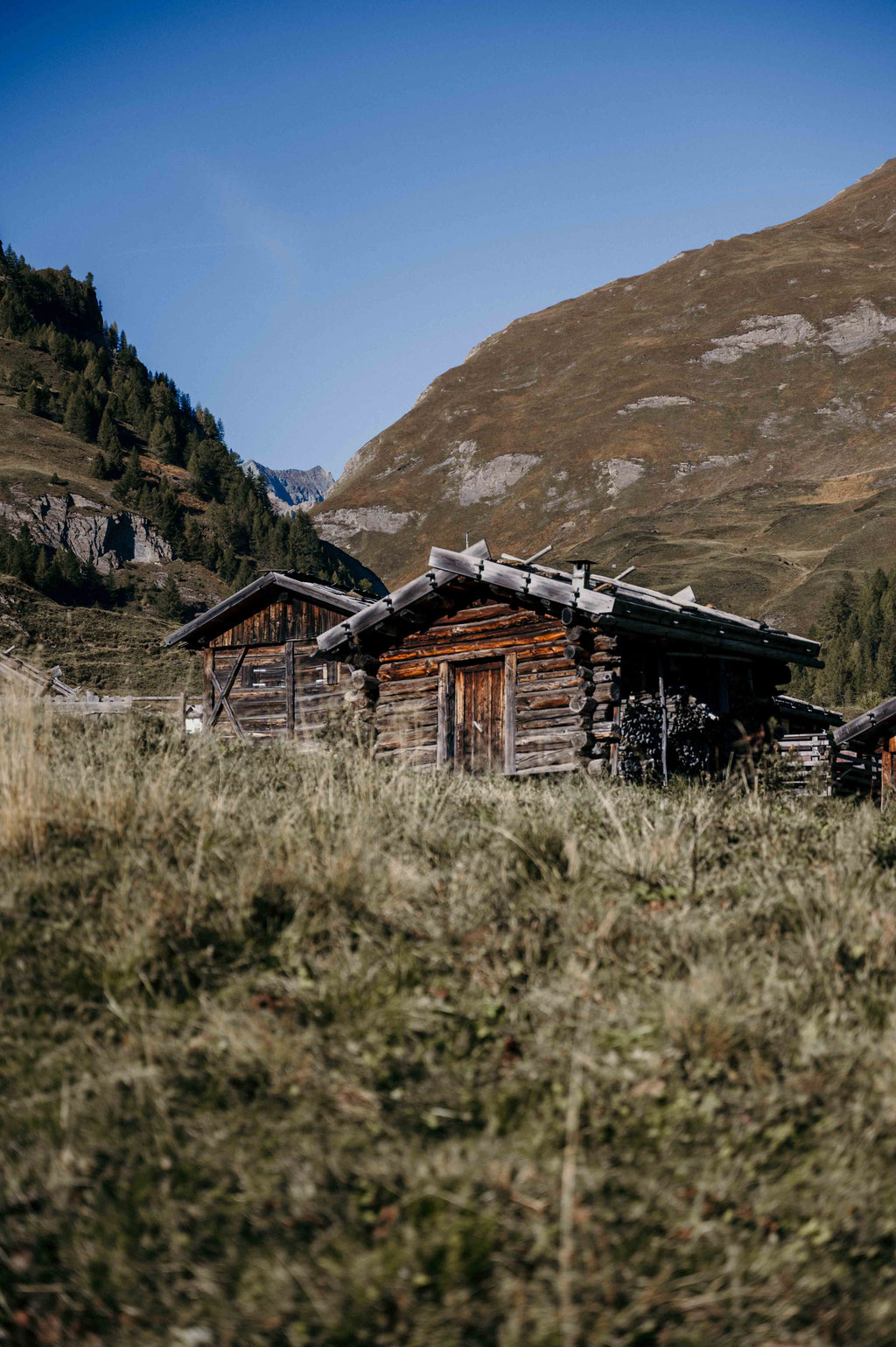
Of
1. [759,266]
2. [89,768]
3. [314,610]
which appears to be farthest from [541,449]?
[89,768]

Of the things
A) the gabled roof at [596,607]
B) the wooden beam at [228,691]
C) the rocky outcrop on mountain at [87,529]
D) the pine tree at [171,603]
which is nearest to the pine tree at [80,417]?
the rocky outcrop on mountain at [87,529]

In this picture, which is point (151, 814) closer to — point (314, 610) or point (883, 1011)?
point (883, 1011)

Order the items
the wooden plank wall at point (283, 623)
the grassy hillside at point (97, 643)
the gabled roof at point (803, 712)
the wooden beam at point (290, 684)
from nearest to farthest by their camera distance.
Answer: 1. the gabled roof at point (803, 712)
2. the wooden plank wall at point (283, 623)
3. the wooden beam at point (290, 684)
4. the grassy hillside at point (97, 643)

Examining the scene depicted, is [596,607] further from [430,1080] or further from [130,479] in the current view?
[130,479]

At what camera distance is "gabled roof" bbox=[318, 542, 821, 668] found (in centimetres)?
1355

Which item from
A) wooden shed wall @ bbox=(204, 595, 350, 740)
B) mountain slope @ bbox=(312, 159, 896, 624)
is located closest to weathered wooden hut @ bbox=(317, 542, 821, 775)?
wooden shed wall @ bbox=(204, 595, 350, 740)

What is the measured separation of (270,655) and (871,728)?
13559mm

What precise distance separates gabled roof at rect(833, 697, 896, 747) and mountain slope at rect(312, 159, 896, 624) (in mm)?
75164

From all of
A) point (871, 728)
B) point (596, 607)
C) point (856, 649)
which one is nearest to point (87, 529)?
point (856, 649)

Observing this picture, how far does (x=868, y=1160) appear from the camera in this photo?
11.3ft

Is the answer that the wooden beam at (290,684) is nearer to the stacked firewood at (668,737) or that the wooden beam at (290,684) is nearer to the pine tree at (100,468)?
the stacked firewood at (668,737)

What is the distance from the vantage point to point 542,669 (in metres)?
14.9

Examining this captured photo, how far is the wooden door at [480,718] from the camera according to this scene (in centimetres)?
1527

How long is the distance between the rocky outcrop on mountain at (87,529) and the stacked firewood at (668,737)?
62.0 metres
